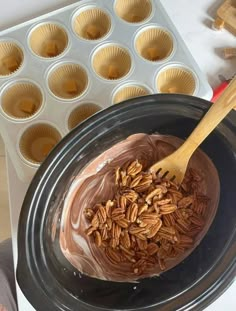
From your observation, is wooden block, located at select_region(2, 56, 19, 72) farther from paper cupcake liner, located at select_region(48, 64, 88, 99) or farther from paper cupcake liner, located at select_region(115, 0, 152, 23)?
paper cupcake liner, located at select_region(115, 0, 152, 23)

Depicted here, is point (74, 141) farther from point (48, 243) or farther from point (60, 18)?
point (60, 18)

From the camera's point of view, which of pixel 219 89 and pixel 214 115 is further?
pixel 219 89

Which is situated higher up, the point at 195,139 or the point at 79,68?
the point at 195,139

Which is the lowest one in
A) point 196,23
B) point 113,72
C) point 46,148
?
point 46,148

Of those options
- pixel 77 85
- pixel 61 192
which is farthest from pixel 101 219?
pixel 77 85

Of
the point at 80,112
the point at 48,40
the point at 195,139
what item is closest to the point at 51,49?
the point at 48,40

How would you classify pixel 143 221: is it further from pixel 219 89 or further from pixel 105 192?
pixel 219 89

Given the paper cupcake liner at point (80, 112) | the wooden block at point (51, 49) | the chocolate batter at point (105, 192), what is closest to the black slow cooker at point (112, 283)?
the chocolate batter at point (105, 192)

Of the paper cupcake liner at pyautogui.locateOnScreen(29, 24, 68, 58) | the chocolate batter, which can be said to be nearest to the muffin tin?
the paper cupcake liner at pyautogui.locateOnScreen(29, 24, 68, 58)
